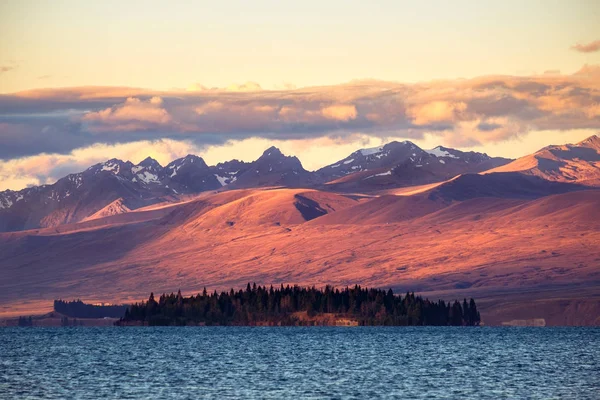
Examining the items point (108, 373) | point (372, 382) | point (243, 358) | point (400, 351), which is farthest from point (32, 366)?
point (400, 351)

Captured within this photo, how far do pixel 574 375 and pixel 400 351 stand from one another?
56.6 m

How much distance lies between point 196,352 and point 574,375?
6999 centimetres

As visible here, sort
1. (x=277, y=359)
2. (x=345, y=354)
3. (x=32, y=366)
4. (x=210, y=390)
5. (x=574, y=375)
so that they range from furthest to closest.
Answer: (x=345, y=354) → (x=277, y=359) → (x=32, y=366) → (x=574, y=375) → (x=210, y=390)

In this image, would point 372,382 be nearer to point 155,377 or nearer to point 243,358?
point 155,377

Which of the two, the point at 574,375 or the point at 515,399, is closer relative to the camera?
the point at 515,399

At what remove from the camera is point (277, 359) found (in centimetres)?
16738

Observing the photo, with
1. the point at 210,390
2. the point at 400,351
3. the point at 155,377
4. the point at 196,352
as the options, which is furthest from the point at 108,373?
the point at 400,351

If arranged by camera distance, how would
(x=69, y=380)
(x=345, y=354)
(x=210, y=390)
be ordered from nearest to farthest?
(x=210, y=390) → (x=69, y=380) → (x=345, y=354)

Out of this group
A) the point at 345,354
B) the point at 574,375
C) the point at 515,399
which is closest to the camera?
the point at 515,399

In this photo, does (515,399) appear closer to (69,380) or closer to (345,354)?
(69,380)

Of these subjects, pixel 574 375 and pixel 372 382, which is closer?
pixel 372 382

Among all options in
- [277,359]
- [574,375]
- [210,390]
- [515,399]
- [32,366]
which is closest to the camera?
[515,399]

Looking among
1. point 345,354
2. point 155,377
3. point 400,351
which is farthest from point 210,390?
point 400,351

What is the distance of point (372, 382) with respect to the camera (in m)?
128
